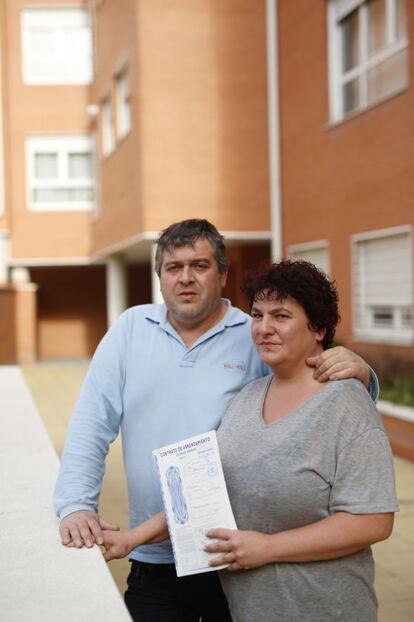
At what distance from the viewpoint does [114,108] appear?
58.5 ft

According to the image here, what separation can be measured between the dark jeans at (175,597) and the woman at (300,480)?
0.36 m

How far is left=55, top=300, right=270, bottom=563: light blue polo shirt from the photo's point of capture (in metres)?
2.70

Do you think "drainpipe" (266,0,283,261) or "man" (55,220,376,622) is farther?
"drainpipe" (266,0,283,261)

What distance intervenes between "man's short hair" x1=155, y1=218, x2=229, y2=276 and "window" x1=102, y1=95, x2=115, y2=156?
53.1 feet

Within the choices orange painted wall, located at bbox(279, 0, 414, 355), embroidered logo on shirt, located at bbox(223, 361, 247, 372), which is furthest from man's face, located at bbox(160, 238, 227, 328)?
orange painted wall, located at bbox(279, 0, 414, 355)

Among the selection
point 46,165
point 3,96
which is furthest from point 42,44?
point 46,165

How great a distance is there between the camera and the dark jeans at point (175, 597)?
9.14 feet

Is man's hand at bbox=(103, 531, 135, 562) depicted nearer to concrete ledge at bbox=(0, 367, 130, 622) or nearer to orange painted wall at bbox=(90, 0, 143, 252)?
concrete ledge at bbox=(0, 367, 130, 622)

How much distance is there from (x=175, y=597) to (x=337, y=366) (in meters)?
1.07

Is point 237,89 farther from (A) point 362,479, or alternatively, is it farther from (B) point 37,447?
(A) point 362,479

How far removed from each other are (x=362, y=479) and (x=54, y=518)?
986 mm

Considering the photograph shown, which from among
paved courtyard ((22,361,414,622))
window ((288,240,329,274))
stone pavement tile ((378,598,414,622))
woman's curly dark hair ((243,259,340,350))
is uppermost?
window ((288,240,329,274))

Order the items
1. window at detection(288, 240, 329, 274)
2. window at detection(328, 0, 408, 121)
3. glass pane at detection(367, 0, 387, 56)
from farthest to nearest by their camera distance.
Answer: window at detection(288, 240, 329, 274) → glass pane at detection(367, 0, 387, 56) → window at detection(328, 0, 408, 121)

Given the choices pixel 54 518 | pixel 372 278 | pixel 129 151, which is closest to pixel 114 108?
pixel 129 151
